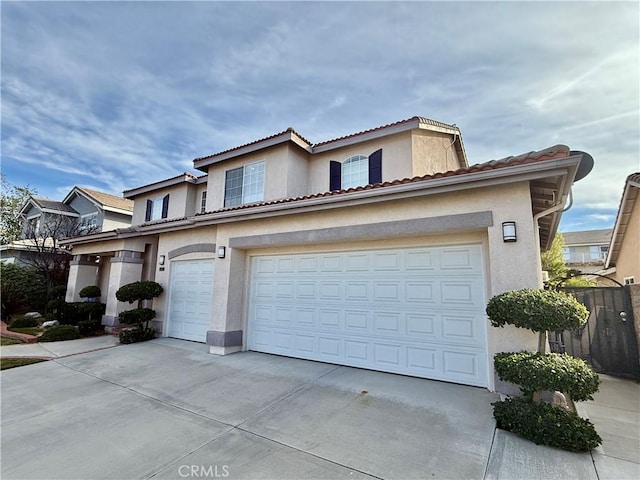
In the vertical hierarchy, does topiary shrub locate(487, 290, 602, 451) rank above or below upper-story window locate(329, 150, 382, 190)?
below

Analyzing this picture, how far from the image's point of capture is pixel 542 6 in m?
6.20

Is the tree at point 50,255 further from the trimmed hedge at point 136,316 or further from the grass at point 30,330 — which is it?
the trimmed hedge at point 136,316

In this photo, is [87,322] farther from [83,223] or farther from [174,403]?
[83,223]

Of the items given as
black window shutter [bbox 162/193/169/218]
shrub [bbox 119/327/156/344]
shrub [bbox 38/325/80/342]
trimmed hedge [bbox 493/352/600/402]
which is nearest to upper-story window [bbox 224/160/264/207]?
black window shutter [bbox 162/193/169/218]

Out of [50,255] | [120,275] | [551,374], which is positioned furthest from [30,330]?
[551,374]

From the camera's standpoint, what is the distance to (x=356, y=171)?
11539 mm

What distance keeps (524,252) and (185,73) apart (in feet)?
34.8

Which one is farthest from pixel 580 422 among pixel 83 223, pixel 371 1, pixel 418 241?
pixel 83 223

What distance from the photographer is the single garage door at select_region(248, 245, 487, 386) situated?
595cm

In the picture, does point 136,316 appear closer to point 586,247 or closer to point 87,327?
point 87,327

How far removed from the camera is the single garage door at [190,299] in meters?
9.96

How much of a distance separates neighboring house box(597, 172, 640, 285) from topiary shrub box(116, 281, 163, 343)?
1600 cm

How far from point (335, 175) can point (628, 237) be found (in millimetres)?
11937

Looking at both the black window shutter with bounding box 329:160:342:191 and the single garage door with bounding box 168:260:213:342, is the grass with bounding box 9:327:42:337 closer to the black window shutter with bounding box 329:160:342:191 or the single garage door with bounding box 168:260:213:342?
the single garage door with bounding box 168:260:213:342
